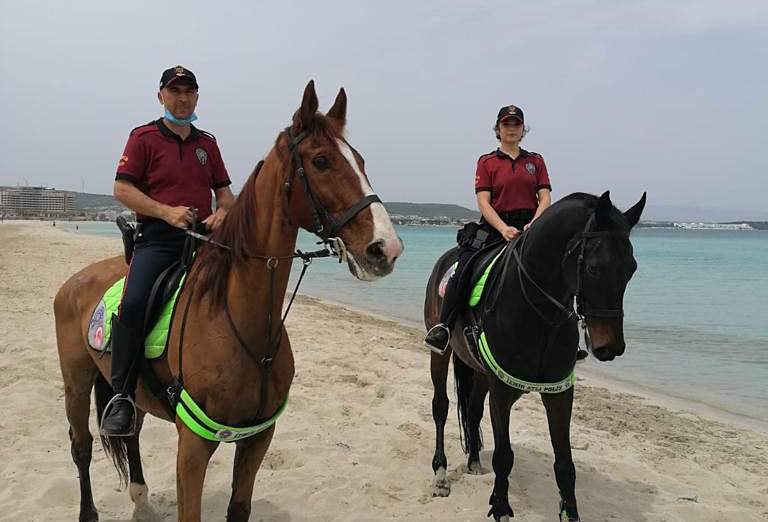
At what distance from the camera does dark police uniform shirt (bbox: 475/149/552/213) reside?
17.3 ft

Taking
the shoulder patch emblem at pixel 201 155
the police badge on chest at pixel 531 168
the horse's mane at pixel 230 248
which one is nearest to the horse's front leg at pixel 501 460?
the police badge on chest at pixel 531 168

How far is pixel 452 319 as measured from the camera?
510 centimetres

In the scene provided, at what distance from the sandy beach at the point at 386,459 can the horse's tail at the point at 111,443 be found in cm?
36

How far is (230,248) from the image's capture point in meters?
2.88

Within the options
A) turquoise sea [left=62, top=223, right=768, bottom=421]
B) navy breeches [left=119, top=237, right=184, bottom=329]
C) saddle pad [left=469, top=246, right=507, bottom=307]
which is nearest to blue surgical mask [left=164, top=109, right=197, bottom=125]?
navy breeches [left=119, top=237, right=184, bottom=329]

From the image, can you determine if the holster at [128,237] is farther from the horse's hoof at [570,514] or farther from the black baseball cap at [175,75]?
the horse's hoof at [570,514]

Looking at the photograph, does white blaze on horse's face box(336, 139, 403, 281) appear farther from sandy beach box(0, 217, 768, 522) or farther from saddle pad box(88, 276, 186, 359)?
sandy beach box(0, 217, 768, 522)

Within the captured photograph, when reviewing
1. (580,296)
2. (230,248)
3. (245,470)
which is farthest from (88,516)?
(580,296)

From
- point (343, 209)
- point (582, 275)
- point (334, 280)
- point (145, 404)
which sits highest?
point (343, 209)

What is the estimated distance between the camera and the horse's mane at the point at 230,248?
279 cm

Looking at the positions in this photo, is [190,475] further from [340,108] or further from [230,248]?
[340,108]

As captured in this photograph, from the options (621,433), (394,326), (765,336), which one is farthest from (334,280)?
(621,433)

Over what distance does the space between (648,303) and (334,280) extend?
13.0m

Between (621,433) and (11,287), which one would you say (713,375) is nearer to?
(621,433)
